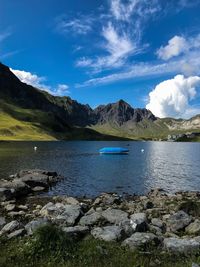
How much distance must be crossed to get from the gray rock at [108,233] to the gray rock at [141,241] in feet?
3.45

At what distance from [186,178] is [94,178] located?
78.5 feet

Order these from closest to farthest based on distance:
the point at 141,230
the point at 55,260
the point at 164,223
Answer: the point at 55,260 < the point at 141,230 < the point at 164,223

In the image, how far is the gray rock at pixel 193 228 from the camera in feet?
82.8

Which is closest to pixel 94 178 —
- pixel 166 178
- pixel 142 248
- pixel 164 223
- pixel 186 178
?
pixel 166 178

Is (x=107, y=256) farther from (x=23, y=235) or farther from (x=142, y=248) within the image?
(x=23, y=235)

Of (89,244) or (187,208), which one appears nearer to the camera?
(89,244)

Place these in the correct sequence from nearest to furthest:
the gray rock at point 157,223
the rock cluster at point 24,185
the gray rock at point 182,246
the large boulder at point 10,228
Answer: the gray rock at point 182,246, the large boulder at point 10,228, the gray rock at point 157,223, the rock cluster at point 24,185

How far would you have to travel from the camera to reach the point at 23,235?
20.9 meters

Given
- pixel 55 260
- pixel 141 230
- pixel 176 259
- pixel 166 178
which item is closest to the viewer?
pixel 55 260

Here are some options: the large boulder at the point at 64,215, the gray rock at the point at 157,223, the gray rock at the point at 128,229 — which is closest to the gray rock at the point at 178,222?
the gray rock at the point at 157,223

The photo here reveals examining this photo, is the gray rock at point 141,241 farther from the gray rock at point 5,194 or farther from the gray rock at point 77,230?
the gray rock at point 5,194

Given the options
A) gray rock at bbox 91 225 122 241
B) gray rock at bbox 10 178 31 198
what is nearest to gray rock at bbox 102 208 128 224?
gray rock at bbox 91 225 122 241

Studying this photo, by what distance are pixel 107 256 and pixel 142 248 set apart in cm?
268

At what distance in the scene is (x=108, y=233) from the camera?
20938 millimetres
